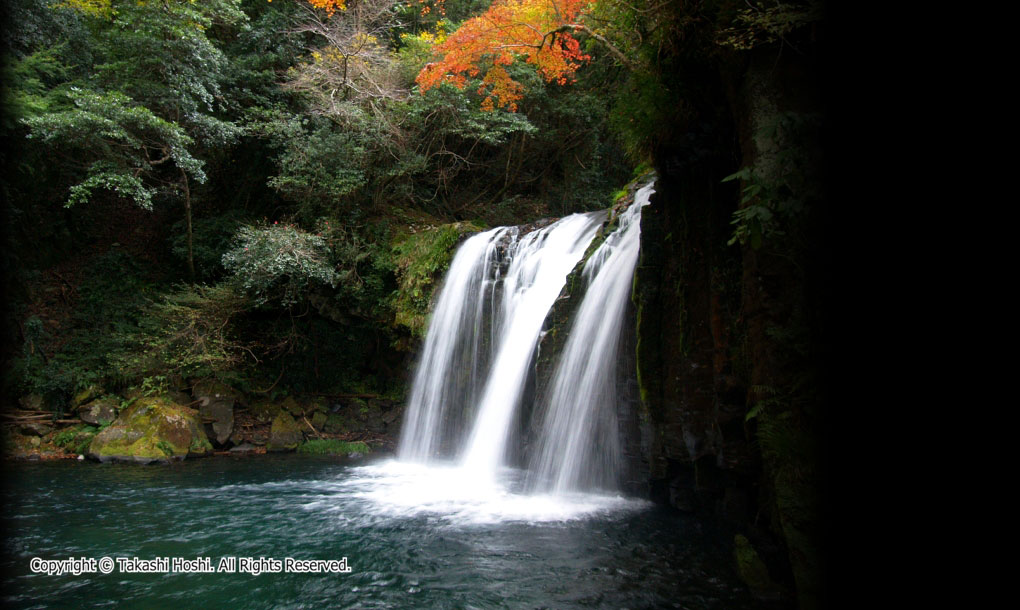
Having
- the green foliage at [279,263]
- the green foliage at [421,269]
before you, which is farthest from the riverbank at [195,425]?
the green foliage at [421,269]

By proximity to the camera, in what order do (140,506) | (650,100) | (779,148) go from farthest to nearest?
(140,506) → (650,100) → (779,148)

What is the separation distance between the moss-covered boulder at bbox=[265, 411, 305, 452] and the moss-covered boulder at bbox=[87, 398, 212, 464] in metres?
1.19

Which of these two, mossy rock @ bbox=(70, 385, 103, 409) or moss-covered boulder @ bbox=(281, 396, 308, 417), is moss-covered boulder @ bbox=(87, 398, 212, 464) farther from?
moss-covered boulder @ bbox=(281, 396, 308, 417)

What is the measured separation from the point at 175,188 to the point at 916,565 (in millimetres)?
15260

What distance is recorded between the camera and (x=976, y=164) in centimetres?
159

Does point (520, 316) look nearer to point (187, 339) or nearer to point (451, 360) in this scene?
point (451, 360)


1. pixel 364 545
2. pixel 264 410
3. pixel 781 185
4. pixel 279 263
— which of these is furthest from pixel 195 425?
pixel 781 185

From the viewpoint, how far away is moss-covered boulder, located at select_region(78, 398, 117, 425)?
1056 cm

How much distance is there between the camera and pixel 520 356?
8742 millimetres

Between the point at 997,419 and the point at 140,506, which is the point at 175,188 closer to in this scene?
the point at 140,506

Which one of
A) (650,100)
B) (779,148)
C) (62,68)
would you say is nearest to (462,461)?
(650,100)

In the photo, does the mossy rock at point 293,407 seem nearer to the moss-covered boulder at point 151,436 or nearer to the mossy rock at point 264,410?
the mossy rock at point 264,410

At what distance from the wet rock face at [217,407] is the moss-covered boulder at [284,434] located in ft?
2.67

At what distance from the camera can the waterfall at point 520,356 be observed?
6.65m
